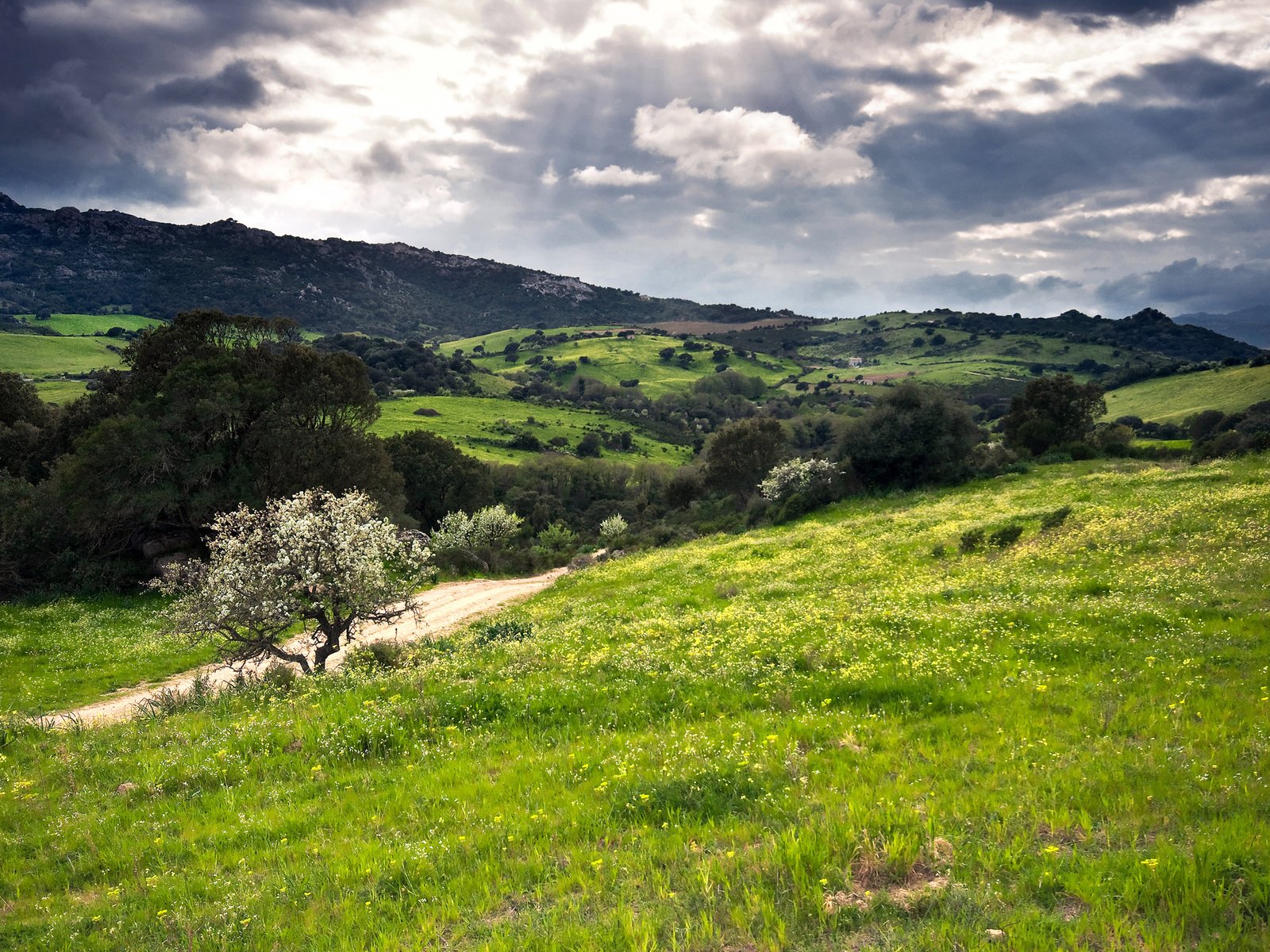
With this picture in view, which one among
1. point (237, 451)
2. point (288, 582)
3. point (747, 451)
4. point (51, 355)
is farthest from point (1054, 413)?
point (51, 355)

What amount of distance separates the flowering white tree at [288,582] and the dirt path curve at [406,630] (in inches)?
45.2

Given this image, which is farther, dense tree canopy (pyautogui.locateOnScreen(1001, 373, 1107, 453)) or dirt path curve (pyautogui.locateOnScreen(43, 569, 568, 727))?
dense tree canopy (pyautogui.locateOnScreen(1001, 373, 1107, 453))

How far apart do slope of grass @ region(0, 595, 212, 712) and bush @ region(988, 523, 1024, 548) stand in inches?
1129

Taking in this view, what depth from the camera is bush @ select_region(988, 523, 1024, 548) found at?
25.4m

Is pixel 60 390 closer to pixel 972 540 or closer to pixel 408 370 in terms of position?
pixel 408 370

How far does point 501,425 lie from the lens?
464 feet

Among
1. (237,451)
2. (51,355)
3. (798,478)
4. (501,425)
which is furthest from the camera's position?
(51,355)

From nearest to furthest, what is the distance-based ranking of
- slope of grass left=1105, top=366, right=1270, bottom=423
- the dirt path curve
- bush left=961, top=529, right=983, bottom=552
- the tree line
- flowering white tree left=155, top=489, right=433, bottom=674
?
flowering white tree left=155, top=489, right=433, bottom=674 → the dirt path curve → bush left=961, top=529, right=983, bottom=552 → the tree line → slope of grass left=1105, top=366, right=1270, bottom=423

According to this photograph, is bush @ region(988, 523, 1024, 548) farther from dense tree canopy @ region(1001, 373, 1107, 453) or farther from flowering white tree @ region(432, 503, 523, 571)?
flowering white tree @ region(432, 503, 523, 571)

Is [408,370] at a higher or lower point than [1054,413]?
higher

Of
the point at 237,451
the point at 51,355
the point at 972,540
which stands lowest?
the point at 972,540

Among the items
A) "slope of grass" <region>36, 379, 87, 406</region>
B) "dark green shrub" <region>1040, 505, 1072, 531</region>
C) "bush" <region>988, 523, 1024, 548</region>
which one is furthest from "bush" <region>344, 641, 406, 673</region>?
"slope of grass" <region>36, 379, 87, 406</region>

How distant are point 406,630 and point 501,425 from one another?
11174 centimetres

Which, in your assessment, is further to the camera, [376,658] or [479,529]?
[479,529]
